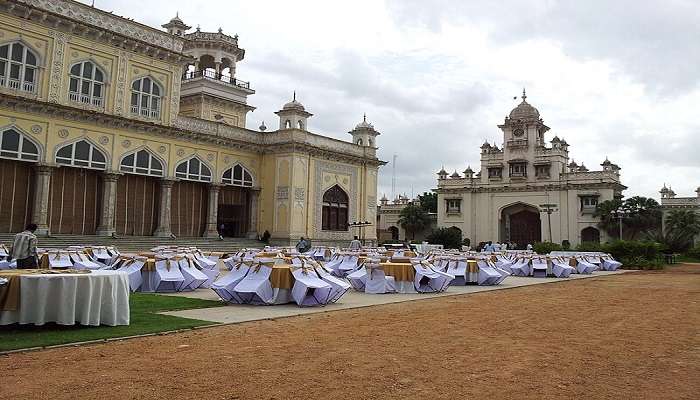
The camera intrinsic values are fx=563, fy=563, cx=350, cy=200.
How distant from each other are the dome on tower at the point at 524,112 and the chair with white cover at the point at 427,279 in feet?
127

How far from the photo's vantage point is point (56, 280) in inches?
276

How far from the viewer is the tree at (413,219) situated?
173 ft

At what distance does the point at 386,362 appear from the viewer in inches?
227

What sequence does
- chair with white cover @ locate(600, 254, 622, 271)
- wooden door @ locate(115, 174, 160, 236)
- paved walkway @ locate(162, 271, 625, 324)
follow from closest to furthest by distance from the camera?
paved walkway @ locate(162, 271, 625, 324) < wooden door @ locate(115, 174, 160, 236) < chair with white cover @ locate(600, 254, 622, 271)

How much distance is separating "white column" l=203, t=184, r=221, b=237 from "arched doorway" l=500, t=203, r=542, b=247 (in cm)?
2850

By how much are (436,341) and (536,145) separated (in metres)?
44.8

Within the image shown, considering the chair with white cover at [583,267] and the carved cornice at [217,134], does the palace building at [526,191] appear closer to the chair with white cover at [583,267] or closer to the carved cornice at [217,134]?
the carved cornice at [217,134]

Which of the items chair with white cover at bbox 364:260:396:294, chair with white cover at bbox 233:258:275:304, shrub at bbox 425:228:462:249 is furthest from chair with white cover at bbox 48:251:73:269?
shrub at bbox 425:228:462:249

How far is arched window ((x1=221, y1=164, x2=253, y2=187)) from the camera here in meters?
31.5

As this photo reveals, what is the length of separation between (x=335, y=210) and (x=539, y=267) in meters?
16.6

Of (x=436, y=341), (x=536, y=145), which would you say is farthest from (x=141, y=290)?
(x=536, y=145)

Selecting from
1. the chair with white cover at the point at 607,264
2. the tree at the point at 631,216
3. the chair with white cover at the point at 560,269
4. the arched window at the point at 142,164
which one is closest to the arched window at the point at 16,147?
the arched window at the point at 142,164

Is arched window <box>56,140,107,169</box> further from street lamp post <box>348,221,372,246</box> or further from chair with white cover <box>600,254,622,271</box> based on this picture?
chair with white cover <box>600,254,622,271</box>

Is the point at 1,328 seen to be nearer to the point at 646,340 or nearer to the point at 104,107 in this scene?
the point at 646,340
